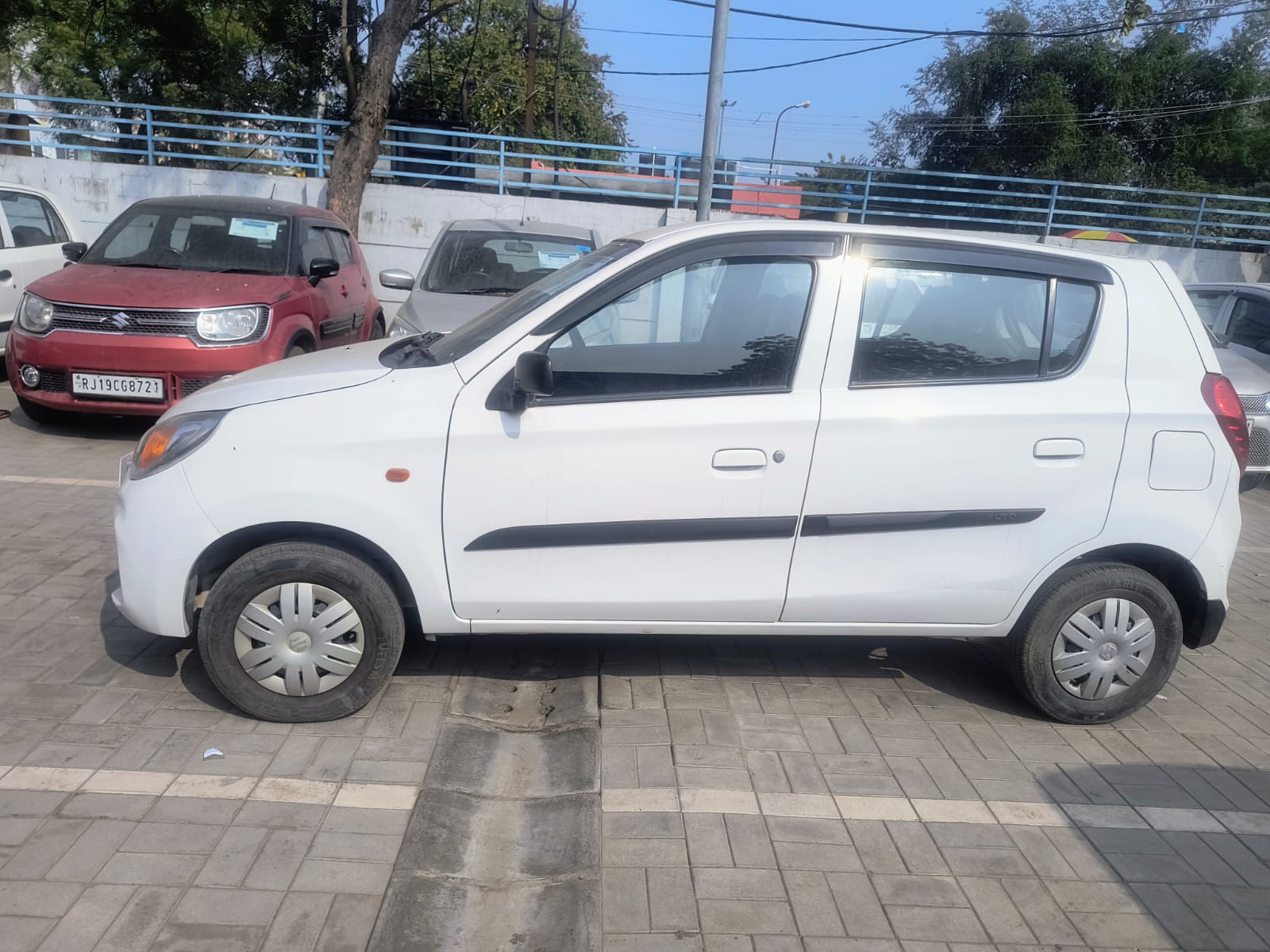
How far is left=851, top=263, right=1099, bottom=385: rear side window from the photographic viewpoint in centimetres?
371

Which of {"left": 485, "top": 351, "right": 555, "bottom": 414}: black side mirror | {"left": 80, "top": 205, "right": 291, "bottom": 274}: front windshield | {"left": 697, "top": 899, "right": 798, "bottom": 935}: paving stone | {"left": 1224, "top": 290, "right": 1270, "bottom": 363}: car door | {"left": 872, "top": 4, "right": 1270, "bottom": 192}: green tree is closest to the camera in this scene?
{"left": 697, "top": 899, "right": 798, "bottom": 935}: paving stone

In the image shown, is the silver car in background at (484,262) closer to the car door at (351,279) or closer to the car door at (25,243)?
the car door at (351,279)

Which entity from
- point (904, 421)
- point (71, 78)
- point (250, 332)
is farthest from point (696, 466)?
point (71, 78)

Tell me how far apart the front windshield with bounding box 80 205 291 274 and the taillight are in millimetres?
6327

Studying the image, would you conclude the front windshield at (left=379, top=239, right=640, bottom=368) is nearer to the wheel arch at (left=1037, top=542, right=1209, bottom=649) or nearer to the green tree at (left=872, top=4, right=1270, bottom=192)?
the wheel arch at (left=1037, top=542, right=1209, bottom=649)

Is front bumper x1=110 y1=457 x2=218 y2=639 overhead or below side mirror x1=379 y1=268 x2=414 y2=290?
below

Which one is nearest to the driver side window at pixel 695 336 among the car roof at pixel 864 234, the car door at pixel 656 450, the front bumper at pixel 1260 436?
the car door at pixel 656 450

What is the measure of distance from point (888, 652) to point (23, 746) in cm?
339

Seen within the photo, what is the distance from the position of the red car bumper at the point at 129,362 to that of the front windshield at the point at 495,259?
163cm

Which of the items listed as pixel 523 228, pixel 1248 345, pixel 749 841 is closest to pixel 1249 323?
pixel 1248 345

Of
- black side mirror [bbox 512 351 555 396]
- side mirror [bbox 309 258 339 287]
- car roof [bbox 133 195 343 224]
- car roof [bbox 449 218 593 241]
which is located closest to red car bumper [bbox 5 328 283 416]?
side mirror [bbox 309 258 339 287]

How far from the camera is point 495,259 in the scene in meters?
8.40

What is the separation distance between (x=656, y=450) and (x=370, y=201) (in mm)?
12286

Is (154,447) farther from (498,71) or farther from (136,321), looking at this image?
(498,71)
